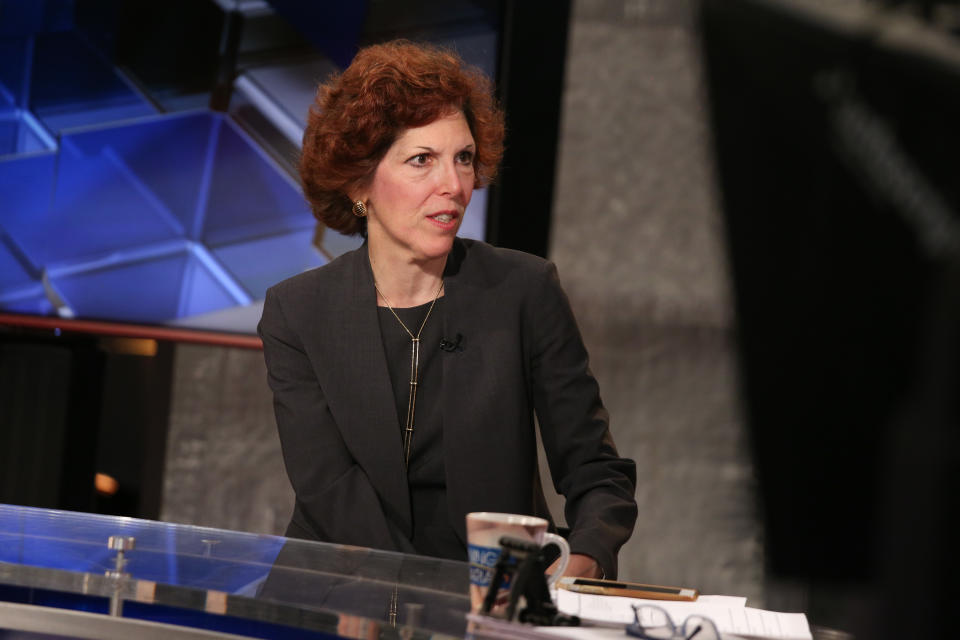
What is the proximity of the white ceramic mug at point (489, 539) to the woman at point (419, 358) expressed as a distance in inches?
25.6

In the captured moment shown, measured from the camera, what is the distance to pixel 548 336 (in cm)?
189

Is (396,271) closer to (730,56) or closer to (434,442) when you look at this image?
(434,442)

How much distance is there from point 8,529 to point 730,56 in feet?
8.86

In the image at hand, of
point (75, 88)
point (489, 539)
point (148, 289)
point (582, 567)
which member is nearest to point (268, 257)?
point (148, 289)

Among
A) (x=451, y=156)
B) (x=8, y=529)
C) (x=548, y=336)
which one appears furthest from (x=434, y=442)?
(x=8, y=529)

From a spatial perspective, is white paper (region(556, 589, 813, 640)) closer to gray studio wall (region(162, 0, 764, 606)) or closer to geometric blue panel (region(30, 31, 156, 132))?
gray studio wall (region(162, 0, 764, 606))

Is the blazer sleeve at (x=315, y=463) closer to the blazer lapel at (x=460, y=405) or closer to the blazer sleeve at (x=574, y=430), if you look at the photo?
the blazer lapel at (x=460, y=405)

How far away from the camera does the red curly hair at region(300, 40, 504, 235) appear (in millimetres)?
1852

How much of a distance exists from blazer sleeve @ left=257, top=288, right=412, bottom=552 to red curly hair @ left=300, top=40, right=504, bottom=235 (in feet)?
0.96

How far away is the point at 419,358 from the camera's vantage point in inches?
76.2

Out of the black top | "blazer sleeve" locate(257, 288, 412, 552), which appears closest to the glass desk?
"blazer sleeve" locate(257, 288, 412, 552)

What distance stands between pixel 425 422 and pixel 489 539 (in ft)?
2.69

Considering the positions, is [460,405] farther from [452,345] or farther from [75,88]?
[75,88]

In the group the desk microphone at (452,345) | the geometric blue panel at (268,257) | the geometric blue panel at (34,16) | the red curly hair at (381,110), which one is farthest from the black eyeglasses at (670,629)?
the geometric blue panel at (34,16)
